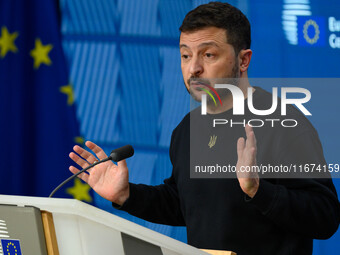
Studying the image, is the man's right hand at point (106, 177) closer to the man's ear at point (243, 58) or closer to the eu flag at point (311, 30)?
the man's ear at point (243, 58)

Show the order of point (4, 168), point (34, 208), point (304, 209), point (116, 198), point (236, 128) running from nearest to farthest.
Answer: point (34, 208)
point (304, 209)
point (116, 198)
point (236, 128)
point (4, 168)

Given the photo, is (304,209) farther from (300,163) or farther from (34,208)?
(34,208)

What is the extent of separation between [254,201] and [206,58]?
2.53ft

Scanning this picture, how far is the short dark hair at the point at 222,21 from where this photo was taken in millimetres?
2229

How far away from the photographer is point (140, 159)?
3186 millimetres

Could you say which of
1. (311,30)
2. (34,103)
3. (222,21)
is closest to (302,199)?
(222,21)

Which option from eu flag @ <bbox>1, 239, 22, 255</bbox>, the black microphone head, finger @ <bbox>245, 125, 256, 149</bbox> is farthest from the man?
eu flag @ <bbox>1, 239, 22, 255</bbox>

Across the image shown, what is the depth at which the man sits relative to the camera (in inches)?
69.7

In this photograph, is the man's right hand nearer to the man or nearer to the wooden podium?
the man

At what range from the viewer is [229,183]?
80.4 inches

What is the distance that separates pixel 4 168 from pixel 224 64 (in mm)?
1581

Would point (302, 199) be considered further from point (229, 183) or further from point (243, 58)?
point (243, 58)

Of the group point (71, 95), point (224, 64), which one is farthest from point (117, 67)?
point (224, 64)

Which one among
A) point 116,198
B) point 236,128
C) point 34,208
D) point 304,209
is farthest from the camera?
point 236,128
